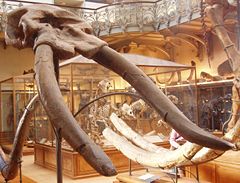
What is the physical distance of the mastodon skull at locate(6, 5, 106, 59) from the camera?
1618 mm

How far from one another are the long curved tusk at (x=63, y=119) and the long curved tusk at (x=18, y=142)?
0.69 metres

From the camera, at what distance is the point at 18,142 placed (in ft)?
7.16

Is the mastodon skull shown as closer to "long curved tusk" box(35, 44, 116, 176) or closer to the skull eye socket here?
the skull eye socket

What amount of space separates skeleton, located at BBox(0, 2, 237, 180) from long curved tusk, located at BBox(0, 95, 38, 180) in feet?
1.51

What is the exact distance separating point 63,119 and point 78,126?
61 mm

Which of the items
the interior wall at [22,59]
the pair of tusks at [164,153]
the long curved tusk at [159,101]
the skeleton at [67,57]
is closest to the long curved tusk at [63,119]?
the skeleton at [67,57]

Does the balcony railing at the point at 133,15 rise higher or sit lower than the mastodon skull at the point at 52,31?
higher

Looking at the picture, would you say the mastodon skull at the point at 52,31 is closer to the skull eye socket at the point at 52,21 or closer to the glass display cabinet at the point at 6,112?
the skull eye socket at the point at 52,21

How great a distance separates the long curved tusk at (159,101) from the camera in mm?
1331

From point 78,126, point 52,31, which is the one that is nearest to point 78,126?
point 78,126

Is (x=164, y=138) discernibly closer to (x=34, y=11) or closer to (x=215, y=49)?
(x=215, y=49)

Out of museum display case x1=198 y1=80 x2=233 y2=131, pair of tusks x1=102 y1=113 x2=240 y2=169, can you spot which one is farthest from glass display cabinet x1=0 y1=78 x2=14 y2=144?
pair of tusks x1=102 y1=113 x2=240 y2=169

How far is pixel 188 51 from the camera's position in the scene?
600 inches

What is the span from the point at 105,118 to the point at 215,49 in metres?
6.89
